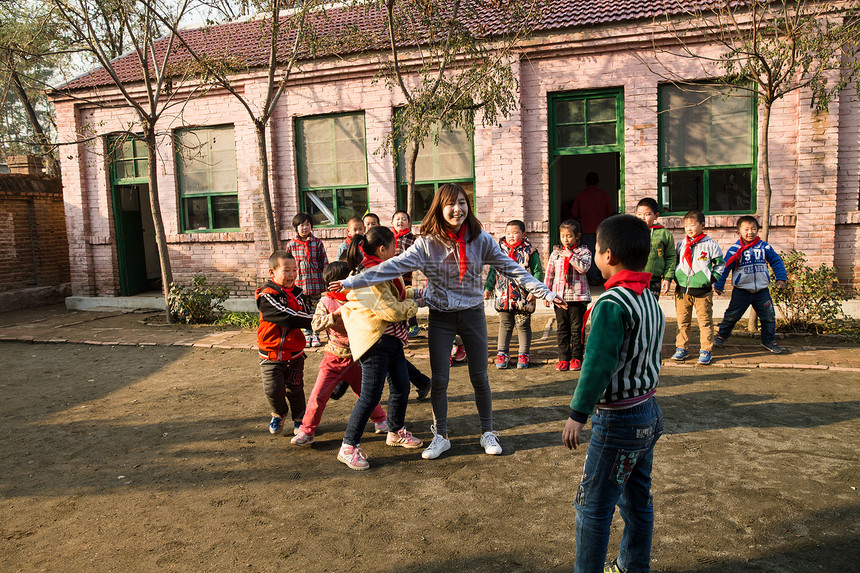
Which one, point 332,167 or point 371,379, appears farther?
point 332,167

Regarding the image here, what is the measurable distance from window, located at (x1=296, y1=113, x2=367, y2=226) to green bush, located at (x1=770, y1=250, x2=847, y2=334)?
713 centimetres

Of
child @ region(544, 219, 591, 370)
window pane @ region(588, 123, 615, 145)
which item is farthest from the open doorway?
child @ region(544, 219, 591, 370)

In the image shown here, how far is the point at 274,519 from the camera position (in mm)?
3617

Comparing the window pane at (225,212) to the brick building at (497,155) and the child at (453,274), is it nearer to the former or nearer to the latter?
the brick building at (497,155)

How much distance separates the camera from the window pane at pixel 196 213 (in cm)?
1280

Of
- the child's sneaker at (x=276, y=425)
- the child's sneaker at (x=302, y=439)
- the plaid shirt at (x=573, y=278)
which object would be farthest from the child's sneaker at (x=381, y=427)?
the plaid shirt at (x=573, y=278)

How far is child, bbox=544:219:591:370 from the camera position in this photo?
6.68m

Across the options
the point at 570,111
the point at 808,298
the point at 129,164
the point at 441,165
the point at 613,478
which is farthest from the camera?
the point at 129,164

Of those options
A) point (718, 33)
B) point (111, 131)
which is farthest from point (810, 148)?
point (111, 131)

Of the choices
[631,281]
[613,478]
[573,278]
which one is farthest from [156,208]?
[613,478]

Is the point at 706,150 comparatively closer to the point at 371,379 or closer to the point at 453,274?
the point at 453,274

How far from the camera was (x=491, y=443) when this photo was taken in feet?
14.8

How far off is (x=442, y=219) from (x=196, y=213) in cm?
996

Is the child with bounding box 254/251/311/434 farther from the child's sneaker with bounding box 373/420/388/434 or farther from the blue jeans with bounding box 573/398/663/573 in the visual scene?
the blue jeans with bounding box 573/398/663/573
